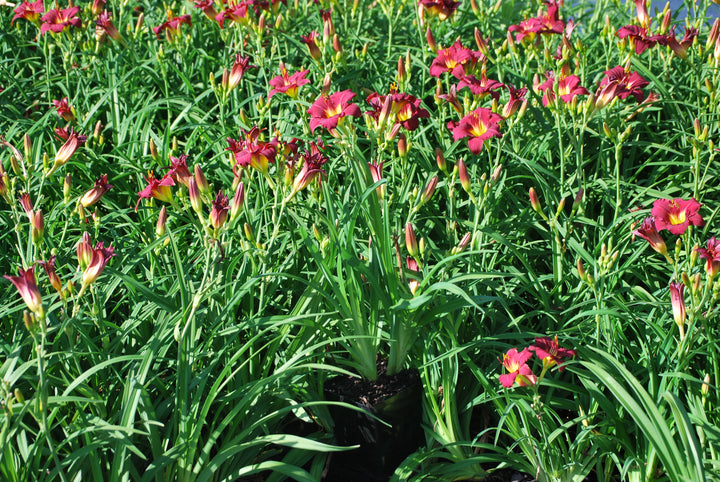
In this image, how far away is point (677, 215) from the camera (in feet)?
5.60

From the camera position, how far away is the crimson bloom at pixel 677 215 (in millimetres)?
1648

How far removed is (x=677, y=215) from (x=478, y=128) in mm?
604

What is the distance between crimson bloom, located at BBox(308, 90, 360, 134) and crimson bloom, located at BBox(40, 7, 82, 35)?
1.26m

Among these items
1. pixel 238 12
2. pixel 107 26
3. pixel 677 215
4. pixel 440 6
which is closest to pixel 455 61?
pixel 440 6

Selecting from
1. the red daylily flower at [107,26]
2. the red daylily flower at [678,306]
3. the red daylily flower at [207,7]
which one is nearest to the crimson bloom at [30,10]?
the red daylily flower at [107,26]

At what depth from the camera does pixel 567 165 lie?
2611 millimetres

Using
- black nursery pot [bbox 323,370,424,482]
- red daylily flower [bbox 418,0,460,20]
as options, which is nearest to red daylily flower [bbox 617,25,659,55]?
red daylily flower [bbox 418,0,460,20]

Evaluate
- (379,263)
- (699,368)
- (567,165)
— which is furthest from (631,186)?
(379,263)

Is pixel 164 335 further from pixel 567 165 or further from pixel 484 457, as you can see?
pixel 567 165

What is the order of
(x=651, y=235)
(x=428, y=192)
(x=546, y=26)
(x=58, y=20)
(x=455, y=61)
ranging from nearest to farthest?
(x=651, y=235) < (x=428, y=192) < (x=455, y=61) < (x=546, y=26) < (x=58, y=20)

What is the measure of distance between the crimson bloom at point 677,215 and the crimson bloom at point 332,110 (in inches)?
33.2

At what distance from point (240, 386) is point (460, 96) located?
1.78 metres

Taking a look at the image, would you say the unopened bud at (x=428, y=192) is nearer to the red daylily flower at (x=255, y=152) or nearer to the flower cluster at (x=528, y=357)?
the red daylily flower at (x=255, y=152)

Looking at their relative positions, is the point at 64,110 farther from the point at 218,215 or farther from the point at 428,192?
the point at 428,192
